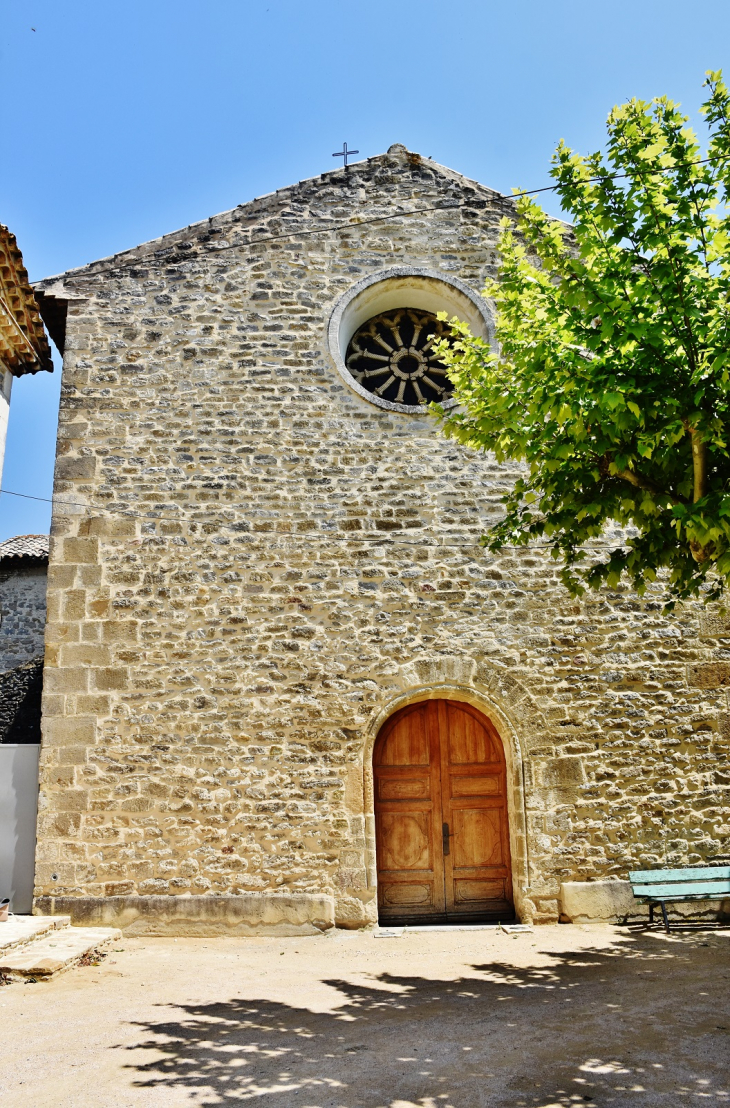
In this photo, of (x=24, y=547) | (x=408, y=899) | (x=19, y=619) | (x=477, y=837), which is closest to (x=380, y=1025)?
(x=408, y=899)

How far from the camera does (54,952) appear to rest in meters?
6.14

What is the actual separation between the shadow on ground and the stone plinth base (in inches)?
55.5

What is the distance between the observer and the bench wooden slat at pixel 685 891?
7.12 m

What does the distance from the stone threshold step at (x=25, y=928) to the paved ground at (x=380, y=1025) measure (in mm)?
562

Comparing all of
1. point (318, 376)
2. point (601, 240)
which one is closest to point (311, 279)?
point (318, 376)

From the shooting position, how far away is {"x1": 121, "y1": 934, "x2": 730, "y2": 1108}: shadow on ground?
3631 mm

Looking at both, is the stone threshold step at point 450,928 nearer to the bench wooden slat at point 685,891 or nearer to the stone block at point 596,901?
the stone block at point 596,901

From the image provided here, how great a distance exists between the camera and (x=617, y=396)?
14.1 feet

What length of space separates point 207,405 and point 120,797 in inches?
151

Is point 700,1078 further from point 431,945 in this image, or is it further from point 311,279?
point 311,279

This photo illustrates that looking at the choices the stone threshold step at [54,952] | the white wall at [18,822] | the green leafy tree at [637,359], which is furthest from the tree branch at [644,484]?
the white wall at [18,822]

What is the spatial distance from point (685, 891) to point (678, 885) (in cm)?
17

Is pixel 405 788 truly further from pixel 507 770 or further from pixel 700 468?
pixel 700 468

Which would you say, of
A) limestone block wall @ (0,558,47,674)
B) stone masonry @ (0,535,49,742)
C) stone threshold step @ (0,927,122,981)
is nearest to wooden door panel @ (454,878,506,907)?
stone threshold step @ (0,927,122,981)
